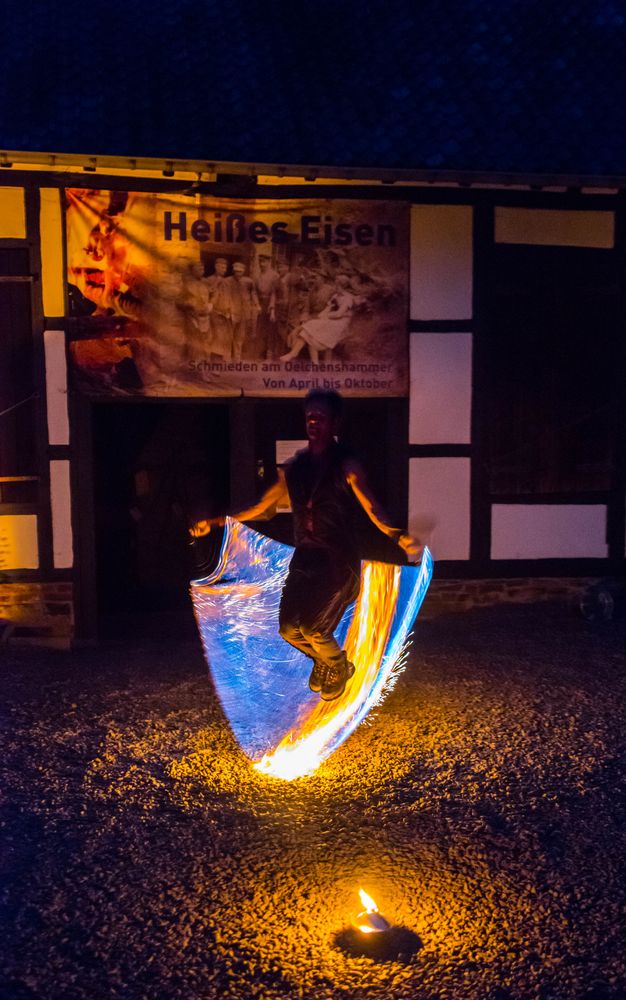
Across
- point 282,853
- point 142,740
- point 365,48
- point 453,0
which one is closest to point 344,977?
point 282,853

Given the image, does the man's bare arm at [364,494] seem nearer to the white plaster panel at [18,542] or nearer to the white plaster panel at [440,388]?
the white plaster panel at [440,388]

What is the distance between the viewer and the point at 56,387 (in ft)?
26.5

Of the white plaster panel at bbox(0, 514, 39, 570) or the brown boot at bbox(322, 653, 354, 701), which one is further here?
the white plaster panel at bbox(0, 514, 39, 570)

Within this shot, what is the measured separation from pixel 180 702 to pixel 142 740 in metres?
0.78

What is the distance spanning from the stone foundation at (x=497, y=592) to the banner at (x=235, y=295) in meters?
1.89

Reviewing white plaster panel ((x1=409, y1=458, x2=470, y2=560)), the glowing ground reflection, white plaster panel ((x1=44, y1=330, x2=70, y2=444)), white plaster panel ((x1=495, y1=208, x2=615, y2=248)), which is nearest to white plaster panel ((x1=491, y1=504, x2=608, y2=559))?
white plaster panel ((x1=409, y1=458, x2=470, y2=560))

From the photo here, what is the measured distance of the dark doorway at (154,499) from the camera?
892 cm

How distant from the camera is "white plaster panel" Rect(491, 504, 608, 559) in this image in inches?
348

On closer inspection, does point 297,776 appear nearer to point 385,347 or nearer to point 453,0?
point 385,347

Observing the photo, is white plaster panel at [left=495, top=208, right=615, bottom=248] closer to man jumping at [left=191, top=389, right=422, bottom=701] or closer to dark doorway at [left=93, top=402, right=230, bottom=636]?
dark doorway at [left=93, top=402, right=230, bottom=636]

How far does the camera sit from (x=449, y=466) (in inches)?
344

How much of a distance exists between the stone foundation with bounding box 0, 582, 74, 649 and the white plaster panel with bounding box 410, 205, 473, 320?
13.2ft

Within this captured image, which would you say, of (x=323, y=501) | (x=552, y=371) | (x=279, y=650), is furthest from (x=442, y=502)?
(x=323, y=501)

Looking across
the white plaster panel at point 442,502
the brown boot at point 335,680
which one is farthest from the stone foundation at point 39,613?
the brown boot at point 335,680
